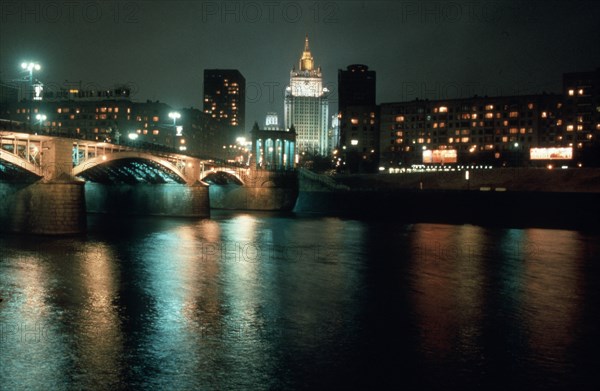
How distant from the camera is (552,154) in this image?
8525cm

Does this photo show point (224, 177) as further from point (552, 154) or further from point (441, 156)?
point (552, 154)

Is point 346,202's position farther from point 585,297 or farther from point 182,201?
point 585,297

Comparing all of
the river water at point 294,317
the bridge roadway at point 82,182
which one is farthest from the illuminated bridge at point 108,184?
the river water at point 294,317

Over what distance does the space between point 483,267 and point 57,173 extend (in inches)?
1101

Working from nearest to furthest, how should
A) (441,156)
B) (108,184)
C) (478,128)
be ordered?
1. (108,184)
2. (441,156)
3. (478,128)

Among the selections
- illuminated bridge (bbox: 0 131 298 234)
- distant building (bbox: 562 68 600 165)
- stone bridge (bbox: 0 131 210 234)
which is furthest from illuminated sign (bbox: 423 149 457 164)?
stone bridge (bbox: 0 131 210 234)

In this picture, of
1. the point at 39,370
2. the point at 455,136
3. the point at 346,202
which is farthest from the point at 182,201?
the point at 455,136

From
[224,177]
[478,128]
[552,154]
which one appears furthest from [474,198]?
[478,128]

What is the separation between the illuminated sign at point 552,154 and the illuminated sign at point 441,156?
13057 millimetres

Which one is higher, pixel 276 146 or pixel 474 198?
pixel 276 146

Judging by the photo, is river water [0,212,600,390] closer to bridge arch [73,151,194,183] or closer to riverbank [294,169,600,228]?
bridge arch [73,151,194,183]

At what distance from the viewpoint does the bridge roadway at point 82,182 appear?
3709cm

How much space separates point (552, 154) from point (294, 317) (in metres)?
79.2

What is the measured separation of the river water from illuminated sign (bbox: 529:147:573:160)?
5433 cm
